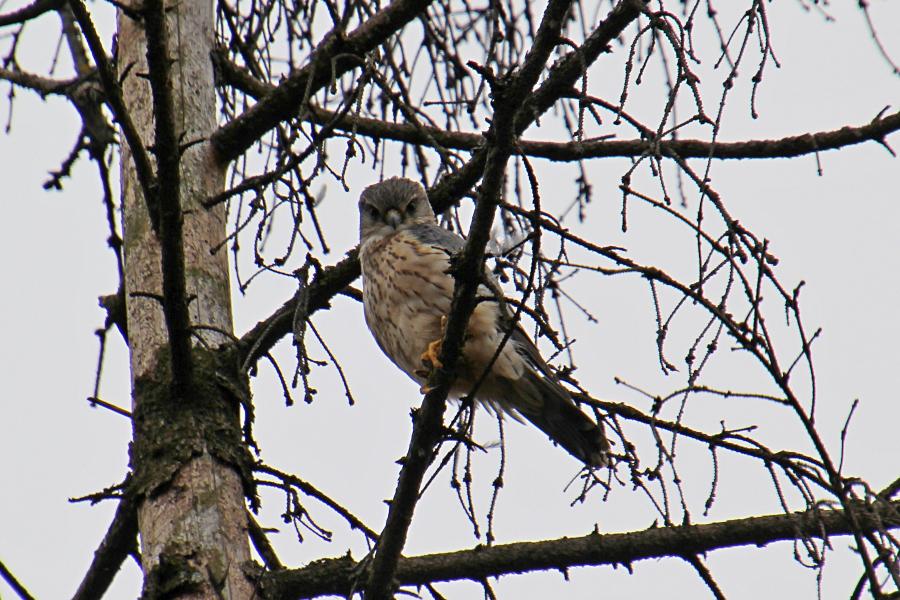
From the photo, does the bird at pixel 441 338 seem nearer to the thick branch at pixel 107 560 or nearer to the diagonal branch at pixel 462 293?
the diagonal branch at pixel 462 293

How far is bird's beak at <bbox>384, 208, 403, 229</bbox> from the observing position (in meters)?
5.06

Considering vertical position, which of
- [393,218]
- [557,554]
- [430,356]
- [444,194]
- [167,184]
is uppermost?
[393,218]

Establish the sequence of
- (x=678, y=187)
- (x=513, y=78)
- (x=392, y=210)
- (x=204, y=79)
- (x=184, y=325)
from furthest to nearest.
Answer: (x=392, y=210) → (x=204, y=79) → (x=678, y=187) → (x=184, y=325) → (x=513, y=78)

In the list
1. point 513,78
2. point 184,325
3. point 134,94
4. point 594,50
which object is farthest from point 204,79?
point 513,78

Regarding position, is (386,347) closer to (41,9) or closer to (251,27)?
(251,27)

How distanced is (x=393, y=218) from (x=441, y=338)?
40.1 inches

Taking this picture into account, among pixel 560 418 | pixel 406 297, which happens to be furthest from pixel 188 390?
pixel 560 418

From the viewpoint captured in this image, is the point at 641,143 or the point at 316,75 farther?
the point at 641,143

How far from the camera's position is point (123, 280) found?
12.4ft

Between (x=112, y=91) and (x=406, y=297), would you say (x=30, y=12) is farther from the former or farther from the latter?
(x=406, y=297)

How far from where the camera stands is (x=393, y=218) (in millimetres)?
5090

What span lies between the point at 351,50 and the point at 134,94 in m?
0.88

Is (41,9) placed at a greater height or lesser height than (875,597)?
greater

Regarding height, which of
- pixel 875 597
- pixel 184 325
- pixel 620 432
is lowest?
pixel 875 597
